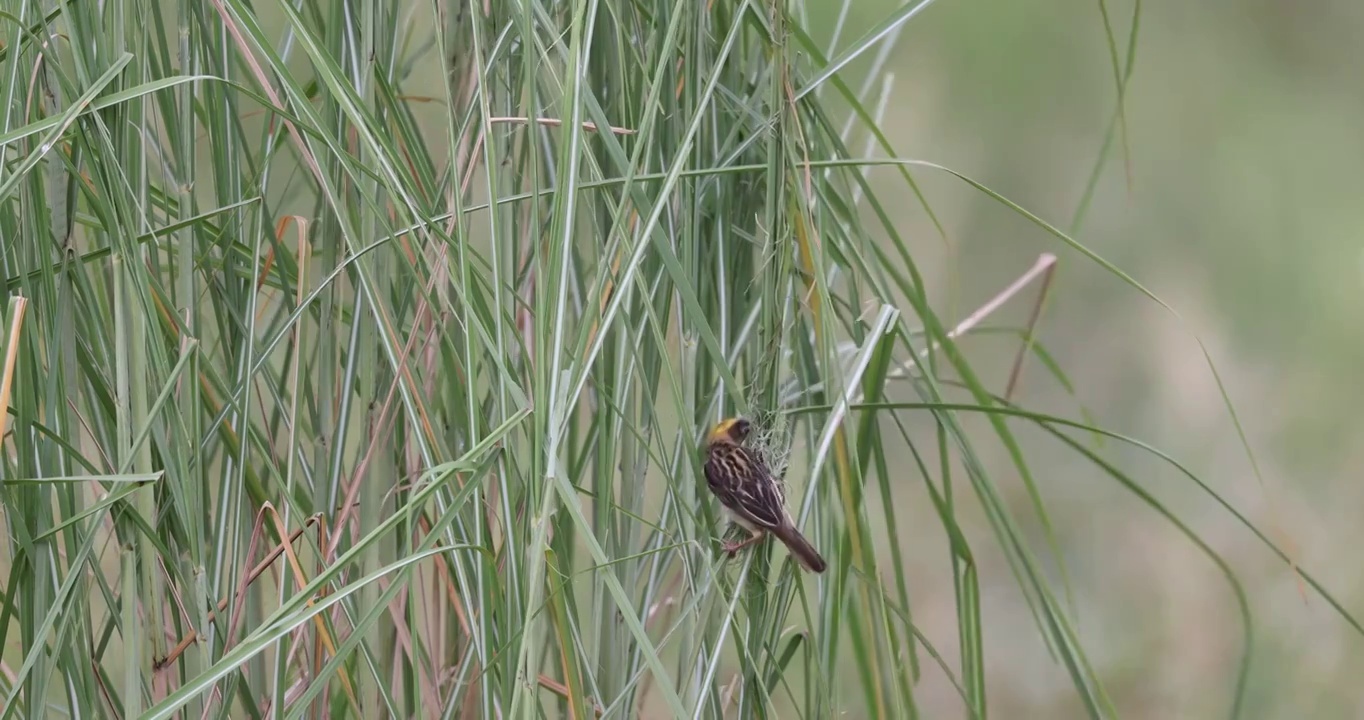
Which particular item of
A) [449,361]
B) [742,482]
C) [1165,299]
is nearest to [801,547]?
[742,482]

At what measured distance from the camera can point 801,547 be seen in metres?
0.54

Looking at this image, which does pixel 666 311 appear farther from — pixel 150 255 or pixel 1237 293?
pixel 1237 293

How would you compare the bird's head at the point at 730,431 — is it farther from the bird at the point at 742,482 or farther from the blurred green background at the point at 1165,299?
the blurred green background at the point at 1165,299

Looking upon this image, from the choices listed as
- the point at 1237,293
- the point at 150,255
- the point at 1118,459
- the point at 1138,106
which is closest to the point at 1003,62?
the point at 1138,106

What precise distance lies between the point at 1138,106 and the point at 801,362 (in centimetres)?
208

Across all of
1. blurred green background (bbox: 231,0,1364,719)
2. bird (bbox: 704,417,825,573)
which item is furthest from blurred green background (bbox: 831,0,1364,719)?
bird (bbox: 704,417,825,573)

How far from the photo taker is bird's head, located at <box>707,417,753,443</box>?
0.60 metres

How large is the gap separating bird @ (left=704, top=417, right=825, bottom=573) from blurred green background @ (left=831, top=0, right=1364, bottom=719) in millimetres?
1191

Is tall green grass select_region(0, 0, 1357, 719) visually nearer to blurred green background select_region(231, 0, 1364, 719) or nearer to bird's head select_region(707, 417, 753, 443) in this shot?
bird's head select_region(707, 417, 753, 443)

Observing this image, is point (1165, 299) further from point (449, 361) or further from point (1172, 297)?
point (449, 361)

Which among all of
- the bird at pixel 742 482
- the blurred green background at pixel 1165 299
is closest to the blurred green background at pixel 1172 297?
the blurred green background at pixel 1165 299

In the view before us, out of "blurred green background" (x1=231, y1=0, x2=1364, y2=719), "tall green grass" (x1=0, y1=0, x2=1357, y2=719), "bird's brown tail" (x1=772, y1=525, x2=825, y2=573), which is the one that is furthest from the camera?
"blurred green background" (x1=231, y1=0, x2=1364, y2=719)

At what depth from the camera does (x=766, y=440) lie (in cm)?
59

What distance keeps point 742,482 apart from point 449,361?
16 centimetres
